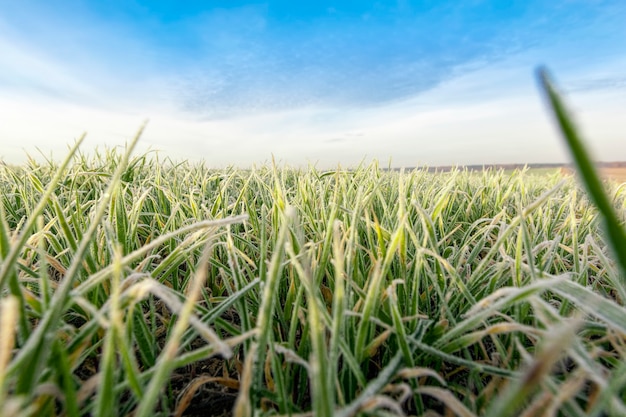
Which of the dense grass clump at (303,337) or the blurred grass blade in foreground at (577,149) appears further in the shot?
the dense grass clump at (303,337)

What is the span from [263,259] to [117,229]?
37 centimetres

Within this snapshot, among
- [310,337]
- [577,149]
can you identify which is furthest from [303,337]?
[577,149]

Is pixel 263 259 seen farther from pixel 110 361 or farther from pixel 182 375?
pixel 110 361

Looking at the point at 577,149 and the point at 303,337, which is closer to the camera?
the point at 577,149

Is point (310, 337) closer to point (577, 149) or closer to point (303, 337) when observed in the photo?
point (303, 337)

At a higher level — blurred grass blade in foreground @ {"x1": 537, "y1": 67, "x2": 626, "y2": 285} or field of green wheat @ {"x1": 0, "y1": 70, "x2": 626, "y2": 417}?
blurred grass blade in foreground @ {"x1": 537, "y1": 67, "x2": 626, "y2": 285}

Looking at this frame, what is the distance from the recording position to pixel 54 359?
15.7 inches

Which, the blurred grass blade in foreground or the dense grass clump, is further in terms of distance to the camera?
the dense grass clump

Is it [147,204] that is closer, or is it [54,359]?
[54,359]

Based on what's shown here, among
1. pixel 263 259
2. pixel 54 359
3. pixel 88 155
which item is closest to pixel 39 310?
pixel 54 359

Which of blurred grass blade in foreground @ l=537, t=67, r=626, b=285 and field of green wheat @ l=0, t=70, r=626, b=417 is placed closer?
blurred grass blade in foreground @ l=537, t=67, r=626, b=285

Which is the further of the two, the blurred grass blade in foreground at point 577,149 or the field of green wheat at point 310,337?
the field of green wheat at point 310,337

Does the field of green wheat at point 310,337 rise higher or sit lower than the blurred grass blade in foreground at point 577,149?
lower

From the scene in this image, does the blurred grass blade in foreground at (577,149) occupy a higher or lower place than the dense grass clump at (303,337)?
higher
